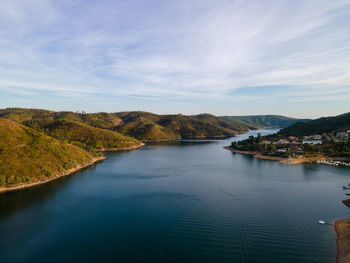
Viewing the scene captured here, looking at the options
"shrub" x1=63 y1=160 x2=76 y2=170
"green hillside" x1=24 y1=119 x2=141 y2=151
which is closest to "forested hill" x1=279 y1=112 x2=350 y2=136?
"green hillside" x1=24 y1=119 x2=141 y2=151

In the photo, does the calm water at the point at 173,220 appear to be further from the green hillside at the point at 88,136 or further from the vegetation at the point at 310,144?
the green hillside at the point at 88,136

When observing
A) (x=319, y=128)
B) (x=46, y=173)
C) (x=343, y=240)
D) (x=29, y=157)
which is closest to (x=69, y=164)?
(x=46, y=173)

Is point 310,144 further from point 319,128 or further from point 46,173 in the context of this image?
point 46,173

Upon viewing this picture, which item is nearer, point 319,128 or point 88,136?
point 88,136

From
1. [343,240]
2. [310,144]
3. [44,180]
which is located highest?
[310,144]

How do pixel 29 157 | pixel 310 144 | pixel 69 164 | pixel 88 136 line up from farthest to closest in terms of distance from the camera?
pixel 88 136 < pixel 310 144 < pixel 69 164 < pixel 29 157

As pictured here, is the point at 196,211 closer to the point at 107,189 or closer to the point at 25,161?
the point at 107,189
